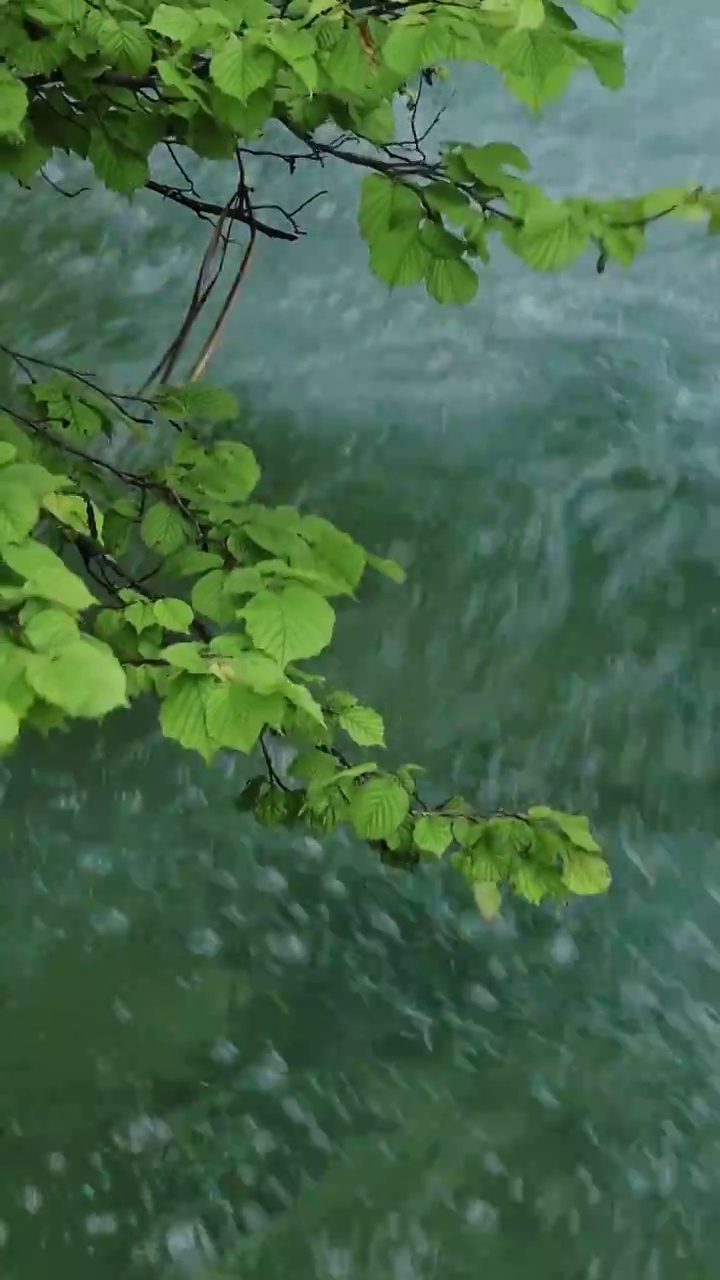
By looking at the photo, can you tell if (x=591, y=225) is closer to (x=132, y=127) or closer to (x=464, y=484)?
(x=132, y=127)

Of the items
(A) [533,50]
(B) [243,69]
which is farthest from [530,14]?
(B) [243,69]

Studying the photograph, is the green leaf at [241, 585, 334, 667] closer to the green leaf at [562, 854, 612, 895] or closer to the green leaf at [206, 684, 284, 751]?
the green leaf at [206, 684, 284, 751]

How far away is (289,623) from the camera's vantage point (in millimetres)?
1131

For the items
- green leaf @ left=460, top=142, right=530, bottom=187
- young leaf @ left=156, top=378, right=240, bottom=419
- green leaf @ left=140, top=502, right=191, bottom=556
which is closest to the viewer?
green leaf @ left=460, top=142, right=530, bottom=187

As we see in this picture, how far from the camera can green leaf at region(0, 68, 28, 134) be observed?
4.15 ft

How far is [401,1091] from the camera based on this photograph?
2.00 meters

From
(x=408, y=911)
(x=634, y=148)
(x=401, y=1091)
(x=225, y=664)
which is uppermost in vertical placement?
(x=634, y=148)

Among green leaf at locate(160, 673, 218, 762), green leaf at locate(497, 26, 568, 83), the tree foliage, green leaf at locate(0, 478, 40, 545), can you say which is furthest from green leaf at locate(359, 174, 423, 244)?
green leaf at locate(160, 673, 218, 762)

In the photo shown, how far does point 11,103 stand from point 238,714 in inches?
29.1

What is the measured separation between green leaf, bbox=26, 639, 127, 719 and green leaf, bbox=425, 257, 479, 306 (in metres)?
0.64

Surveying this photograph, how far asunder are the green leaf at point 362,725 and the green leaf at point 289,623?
27 cm

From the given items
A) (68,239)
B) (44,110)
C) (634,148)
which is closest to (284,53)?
(44,110)

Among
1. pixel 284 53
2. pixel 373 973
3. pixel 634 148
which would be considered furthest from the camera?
pixel 634 148

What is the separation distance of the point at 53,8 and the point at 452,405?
1.94 metres
